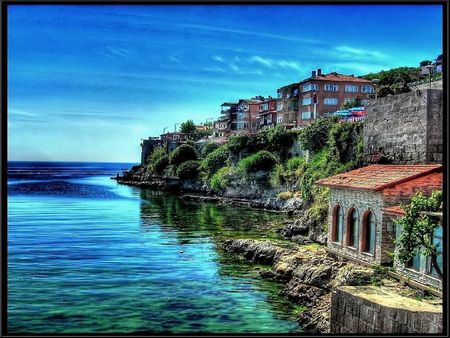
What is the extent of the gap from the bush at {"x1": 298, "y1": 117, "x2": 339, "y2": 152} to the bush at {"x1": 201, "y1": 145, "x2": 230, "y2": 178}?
2378 cm

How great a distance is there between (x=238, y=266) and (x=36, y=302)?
360 inches

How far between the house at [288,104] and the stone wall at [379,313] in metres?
63.6

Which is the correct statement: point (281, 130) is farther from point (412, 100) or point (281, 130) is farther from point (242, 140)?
point (412, 100)

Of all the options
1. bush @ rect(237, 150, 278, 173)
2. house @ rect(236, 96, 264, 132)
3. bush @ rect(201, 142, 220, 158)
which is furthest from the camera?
house @ rect(236, 96, 264, 132)

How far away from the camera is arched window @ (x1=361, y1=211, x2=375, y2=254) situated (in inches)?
710

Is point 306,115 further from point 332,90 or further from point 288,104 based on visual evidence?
point 288,104

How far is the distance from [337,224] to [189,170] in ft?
197

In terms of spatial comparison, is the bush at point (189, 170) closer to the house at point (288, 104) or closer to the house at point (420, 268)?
the house at point (288, 104)

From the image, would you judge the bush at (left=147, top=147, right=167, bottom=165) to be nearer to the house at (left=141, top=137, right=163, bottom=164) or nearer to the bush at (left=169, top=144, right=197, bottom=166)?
the house at (left=141, top=137, right=163, bottom=164)

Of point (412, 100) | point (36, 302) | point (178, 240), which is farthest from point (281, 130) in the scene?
point (36, 302)

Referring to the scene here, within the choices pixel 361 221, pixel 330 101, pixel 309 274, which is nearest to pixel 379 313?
pixel 361 221

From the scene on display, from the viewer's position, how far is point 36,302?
59.1ft

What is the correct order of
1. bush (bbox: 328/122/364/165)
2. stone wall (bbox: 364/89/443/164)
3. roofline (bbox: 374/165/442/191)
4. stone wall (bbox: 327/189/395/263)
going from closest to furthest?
1. roofline (bbox: 374/165/442/191)
2. stone wall (bbox: 327/189/395/263)
3. stone wall (bbox: 364/89/443/164)
4. bush (bbox: 328/122/364/165)

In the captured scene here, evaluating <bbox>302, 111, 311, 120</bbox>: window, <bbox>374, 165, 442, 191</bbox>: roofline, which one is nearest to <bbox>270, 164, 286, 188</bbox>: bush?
<bbox>302, 111, 311, 120</bbox>: window
